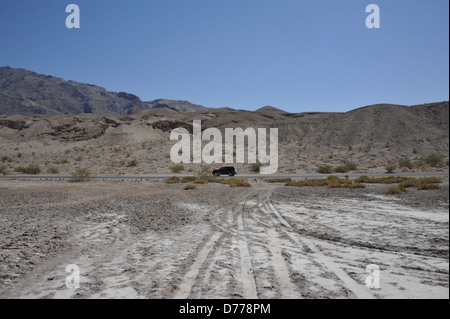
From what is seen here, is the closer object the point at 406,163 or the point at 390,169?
the point at 406,163

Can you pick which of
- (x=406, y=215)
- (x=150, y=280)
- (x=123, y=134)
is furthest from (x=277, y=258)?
(x=123, y=134)

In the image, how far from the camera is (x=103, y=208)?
43.1ft

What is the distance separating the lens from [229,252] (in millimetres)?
6746

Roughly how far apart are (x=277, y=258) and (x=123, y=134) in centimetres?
6556

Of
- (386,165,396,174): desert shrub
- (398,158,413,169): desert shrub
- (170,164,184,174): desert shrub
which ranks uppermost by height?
(398,158,413,169): desert shrub

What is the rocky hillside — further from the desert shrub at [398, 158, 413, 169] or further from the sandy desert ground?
the sandy desert ground

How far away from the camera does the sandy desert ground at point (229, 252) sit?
15.3ft

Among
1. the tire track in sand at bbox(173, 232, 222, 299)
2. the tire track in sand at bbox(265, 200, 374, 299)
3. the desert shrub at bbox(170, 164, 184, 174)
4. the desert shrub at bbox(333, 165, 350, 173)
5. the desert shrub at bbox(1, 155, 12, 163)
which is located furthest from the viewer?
the desert shrub at bbox(1, 155, 12, 163)

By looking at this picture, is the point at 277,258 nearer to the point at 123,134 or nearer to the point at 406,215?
the point at 406,215

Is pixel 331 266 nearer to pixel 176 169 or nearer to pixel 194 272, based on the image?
pixel 194 272

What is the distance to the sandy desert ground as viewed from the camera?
15.3 feet

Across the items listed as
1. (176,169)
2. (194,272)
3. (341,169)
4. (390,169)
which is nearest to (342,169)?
(341,169)

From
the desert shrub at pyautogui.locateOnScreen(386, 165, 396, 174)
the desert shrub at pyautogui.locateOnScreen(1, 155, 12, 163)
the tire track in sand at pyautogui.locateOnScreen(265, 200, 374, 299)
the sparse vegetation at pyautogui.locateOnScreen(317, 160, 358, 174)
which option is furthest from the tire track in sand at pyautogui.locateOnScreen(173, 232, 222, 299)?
the desert shrub at pyautogui.locateOnScreen(1, 155, 12, 163)
